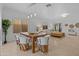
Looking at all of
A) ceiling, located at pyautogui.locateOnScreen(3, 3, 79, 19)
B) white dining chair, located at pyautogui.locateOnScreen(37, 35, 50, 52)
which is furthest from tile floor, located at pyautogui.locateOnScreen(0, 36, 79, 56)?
ceiling, located at pyautogui.locateOnScreen(3, 3, 79, 19)

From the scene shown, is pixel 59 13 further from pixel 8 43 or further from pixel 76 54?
pixel 8 43

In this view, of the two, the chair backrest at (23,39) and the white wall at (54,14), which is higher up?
the white wall at (54,14)

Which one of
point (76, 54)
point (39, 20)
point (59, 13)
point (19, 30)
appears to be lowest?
point (76, 54)

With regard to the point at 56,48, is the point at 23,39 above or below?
above

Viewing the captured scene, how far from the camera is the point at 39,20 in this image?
174 centimetres

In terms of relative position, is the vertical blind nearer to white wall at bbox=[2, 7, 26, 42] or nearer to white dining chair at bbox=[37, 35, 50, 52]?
white wall at bbox=[2, 7, 26, 42]

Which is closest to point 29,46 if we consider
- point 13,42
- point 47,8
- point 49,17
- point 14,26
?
point 13,42

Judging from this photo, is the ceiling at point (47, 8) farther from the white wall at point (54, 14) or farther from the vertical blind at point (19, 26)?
the vertical blind at point (19, 26)

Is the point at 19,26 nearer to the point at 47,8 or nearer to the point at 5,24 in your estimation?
the point at 5,24

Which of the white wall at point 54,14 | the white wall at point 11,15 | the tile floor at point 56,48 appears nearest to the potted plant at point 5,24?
the white wall at point 11,15

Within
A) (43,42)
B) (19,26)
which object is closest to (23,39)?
(19,26)

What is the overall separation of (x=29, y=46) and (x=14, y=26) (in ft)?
1.32

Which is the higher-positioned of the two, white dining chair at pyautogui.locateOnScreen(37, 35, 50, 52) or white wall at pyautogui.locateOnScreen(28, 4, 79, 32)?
white wall at pyautogui.locateOnScreen(28, 4, 79, 32)

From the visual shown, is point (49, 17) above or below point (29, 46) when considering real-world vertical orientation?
above
